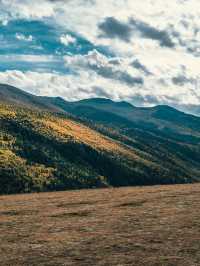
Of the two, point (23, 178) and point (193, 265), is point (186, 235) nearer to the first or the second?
point (193, 265)

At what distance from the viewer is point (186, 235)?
34.8 m

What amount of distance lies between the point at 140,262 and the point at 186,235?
8999 mm

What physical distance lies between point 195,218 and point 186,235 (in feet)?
30.3

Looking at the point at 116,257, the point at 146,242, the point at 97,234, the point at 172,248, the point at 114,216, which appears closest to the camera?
the point at 116,257

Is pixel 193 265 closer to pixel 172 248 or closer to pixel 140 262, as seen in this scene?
pixel 140 262

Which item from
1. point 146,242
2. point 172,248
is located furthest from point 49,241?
point 172,248

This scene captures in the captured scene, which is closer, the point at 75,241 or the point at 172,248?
the point at 172,248

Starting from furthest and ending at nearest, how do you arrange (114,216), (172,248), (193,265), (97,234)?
(114,216) < (97,234) < (172,248) < (193,265)

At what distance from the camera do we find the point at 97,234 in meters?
37.8

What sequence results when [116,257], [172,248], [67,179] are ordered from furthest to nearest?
[67,179] < [172,248] < [116,257]

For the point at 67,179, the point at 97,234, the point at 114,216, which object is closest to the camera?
the point at 97,234

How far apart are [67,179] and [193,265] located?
16790cm

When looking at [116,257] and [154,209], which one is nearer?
[116,257]

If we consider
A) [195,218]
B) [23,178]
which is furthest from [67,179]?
[195,218]
